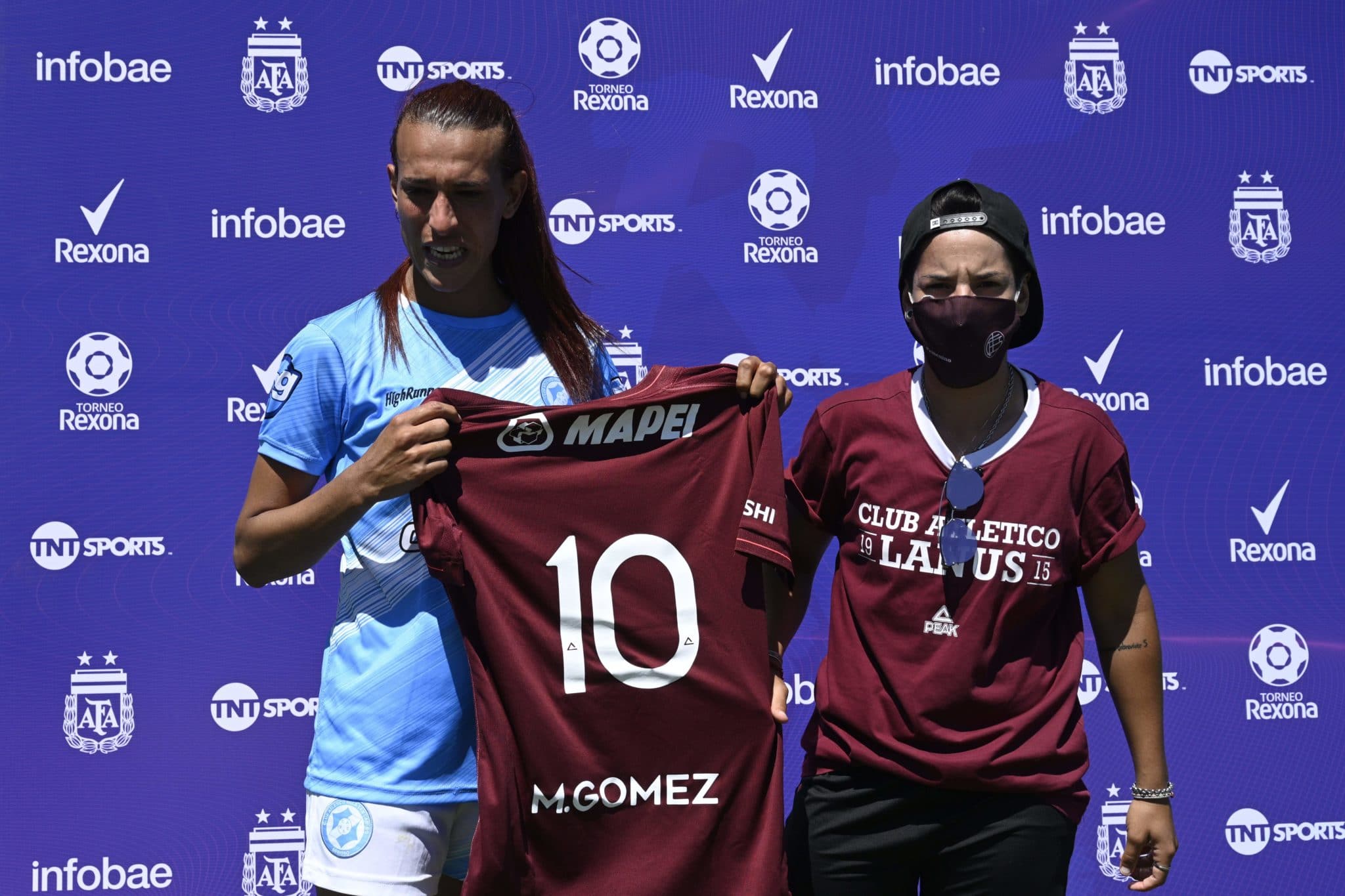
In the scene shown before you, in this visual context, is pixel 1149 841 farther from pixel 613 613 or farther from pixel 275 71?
pixel 275 71

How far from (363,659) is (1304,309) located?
293 cm

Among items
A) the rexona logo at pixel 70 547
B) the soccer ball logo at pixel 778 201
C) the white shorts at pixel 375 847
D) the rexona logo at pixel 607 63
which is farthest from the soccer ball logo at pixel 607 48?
the white shorts at pixel 375 847

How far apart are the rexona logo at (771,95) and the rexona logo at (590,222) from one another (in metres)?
0.39

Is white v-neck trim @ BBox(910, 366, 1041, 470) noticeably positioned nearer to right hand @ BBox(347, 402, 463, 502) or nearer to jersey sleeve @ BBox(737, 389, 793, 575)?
jersey sleeve @ BBox(737, 389, 793, 575)

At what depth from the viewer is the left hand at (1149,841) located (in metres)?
1.71

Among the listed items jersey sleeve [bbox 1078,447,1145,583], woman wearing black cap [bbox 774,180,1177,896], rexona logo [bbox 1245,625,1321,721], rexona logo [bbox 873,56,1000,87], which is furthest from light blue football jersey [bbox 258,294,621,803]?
rexona logo [bbox 1245,625,1321,721]

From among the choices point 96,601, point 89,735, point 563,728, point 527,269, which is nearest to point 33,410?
point 96,601

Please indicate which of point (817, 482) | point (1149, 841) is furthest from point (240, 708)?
point (1149, 841)

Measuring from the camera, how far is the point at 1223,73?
3232 millimetres

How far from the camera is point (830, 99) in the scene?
123 inches

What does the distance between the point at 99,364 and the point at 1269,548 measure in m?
3.30

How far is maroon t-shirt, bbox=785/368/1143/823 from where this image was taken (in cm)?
161

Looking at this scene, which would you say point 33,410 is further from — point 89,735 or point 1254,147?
point 1254,147

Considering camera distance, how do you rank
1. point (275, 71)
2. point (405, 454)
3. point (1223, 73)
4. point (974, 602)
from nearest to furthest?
1. point (405, 454)
2. point (974, 602)
3. point (275, 71)
4. point (1223, 73)
